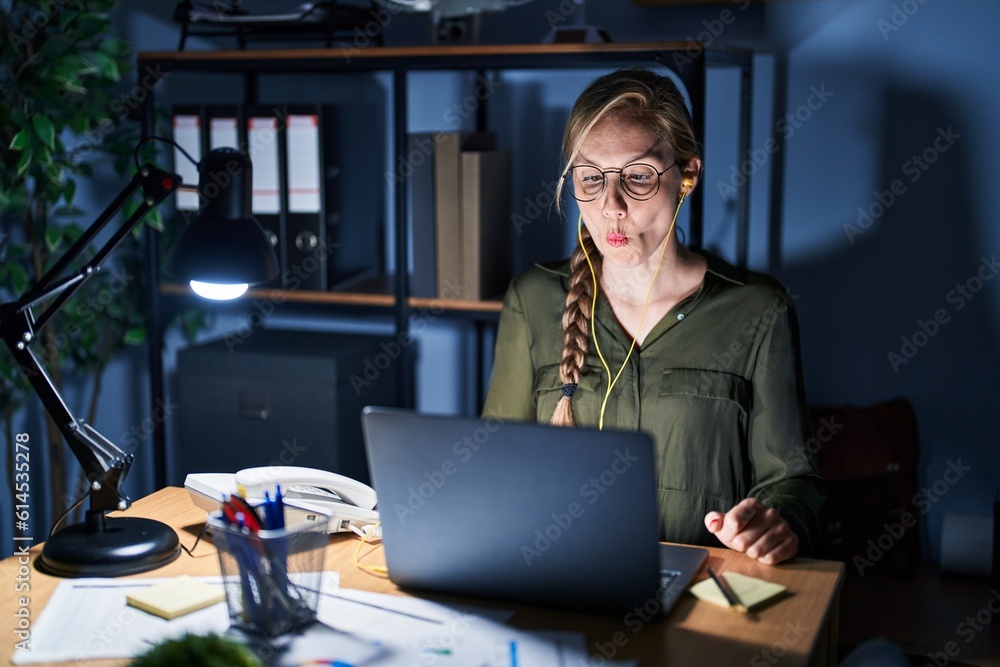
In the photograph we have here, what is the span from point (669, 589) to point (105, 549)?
2.18 feet

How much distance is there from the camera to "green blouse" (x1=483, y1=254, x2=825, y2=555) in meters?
1.63

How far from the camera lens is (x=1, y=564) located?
4.19ft

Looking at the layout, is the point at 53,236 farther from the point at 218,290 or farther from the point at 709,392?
the point at 709,392

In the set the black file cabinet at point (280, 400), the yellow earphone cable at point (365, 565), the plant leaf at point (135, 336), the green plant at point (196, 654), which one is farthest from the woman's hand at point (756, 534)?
the plant leaf at point (135, 336)

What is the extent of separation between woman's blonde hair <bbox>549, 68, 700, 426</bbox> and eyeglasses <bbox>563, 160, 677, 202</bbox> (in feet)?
0.13

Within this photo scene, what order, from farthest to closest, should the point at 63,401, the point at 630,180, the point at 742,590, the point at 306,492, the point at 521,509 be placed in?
the point at 630,180 < the point at 306,492 < the point at 63,401 < the point at 742,590 < the point at 521,509

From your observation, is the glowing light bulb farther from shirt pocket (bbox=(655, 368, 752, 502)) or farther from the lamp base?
shirt pocket (bbox=(655, 368, 752, 502))

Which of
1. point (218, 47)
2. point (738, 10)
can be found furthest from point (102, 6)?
point (738, 10)

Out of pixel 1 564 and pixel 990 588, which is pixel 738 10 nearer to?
pixel 990 588

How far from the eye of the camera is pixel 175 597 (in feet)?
3.78

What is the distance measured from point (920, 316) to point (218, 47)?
1.88m

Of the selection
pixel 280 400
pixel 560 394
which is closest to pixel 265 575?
pixel 560 394

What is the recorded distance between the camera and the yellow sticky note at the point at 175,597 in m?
1.12

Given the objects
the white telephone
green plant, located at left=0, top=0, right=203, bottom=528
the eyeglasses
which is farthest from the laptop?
green plant, located at left=0, top=0, right=203, bottom=528
